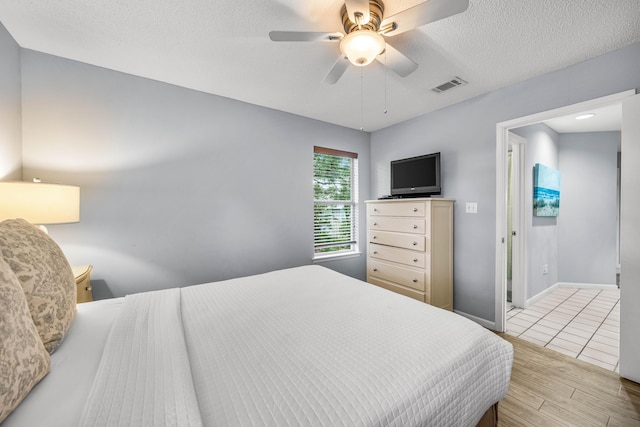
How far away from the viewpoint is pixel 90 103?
209 cm

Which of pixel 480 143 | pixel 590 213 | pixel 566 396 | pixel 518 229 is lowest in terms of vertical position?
pixel 566 396

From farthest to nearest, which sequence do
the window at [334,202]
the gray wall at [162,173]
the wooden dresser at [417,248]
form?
1. the window at [334,202]
2. the wooden dresser at [417,248]
3. the gray wall at [162,173]

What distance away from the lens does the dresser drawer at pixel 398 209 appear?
2.69 metres

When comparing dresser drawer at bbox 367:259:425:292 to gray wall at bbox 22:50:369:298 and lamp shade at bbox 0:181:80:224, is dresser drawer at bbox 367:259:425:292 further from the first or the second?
lamp shade at bbox 0:181:80:224

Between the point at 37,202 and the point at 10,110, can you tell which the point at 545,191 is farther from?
the point at 10,110

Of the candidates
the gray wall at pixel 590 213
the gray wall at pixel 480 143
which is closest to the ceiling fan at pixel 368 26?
the gray wall at pixel 480 143

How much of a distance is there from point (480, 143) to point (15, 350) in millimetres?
3411

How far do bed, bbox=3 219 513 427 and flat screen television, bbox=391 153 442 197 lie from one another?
1.93 metres

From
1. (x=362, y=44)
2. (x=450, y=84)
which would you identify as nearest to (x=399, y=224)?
(x=450, y=84)

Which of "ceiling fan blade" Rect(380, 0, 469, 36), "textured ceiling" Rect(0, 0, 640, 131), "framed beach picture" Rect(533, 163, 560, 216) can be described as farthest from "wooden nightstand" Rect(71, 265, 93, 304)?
"framed beach picture" Rect(533, 163, 560, 216)

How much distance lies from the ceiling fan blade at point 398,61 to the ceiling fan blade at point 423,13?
0.50ft

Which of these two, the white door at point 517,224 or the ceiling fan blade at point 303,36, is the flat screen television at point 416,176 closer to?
the white door at point 517,224

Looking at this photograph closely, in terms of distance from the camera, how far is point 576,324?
8.71 feet

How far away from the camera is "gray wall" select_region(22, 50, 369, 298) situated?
1996mm
